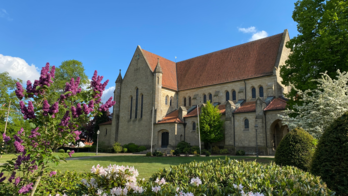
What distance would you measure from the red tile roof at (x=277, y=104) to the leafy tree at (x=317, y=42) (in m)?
6.64

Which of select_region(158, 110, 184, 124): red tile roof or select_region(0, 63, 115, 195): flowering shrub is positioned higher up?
select_region(158, 110, 184, 124): red tile roof

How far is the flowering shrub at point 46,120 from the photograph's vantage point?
14.3 feet

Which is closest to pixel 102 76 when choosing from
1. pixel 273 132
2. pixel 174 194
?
pixel 174 194

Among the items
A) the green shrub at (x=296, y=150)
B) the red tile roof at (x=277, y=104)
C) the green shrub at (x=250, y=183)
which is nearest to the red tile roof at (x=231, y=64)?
the red tile roof at (x=277, y=104)

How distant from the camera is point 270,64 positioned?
3281 cm

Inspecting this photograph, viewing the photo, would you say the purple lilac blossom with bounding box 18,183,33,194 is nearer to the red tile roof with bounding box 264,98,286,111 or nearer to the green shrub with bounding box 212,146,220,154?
the red tile roof with bounding box 264,98,286,111

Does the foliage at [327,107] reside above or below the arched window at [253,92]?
below

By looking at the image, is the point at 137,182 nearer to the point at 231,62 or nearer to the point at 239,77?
the point at 239,77

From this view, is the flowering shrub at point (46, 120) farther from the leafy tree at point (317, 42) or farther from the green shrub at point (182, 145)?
the green shrub at point (182, 145)

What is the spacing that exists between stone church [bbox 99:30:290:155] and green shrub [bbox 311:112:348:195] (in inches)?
858

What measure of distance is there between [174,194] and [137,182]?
1.29m

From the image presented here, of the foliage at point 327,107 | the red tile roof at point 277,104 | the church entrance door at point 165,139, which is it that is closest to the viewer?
the foliage at point 327,107

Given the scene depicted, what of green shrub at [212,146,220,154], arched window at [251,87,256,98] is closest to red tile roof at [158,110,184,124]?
green shrub at [212,146,220,154]

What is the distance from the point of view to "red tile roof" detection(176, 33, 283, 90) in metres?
33.9
